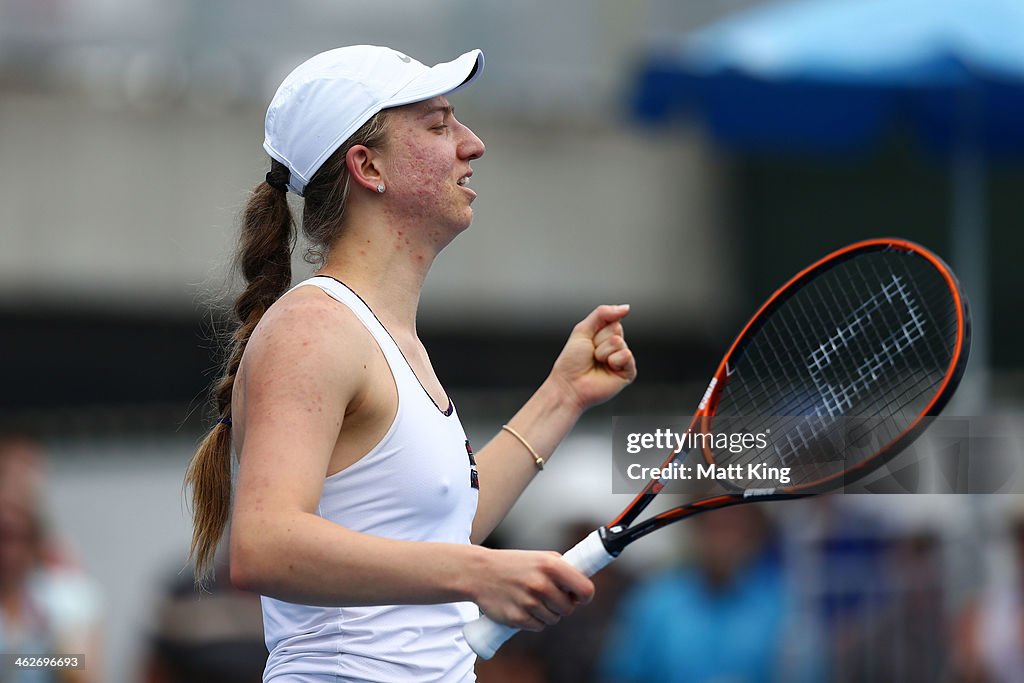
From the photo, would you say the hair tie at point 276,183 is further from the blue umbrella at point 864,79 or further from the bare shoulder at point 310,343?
the blue umbrella at point 864,79

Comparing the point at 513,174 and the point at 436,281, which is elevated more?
the point at 513,174

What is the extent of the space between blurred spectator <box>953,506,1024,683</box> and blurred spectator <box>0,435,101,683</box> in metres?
3.03

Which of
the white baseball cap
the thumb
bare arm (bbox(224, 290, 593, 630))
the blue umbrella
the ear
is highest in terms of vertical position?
the blue umbrella

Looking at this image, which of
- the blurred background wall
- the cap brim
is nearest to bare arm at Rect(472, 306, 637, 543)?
the cap brim

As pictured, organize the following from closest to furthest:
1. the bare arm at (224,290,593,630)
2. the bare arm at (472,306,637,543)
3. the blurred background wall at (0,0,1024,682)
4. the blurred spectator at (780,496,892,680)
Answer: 1. the bare arm at (224,290,593,630)
2. the bare arm at (472,306,637,543)
3. the blurred spectator at (780,496,892,680)
4. the blurred background wall at (0,0,1024,682)

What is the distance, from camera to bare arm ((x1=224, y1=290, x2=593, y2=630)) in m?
2.17

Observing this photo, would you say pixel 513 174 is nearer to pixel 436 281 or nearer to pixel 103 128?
pixel 436 281

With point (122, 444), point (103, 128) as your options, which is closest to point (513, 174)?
point (103, 128)

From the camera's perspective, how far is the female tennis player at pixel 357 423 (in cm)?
219

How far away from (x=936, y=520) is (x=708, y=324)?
418 centimetres

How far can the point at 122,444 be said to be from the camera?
7.18 metres

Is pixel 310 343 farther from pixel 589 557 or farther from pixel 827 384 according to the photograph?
pixel 827 384

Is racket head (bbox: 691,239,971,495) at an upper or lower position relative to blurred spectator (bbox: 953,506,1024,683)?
upper
